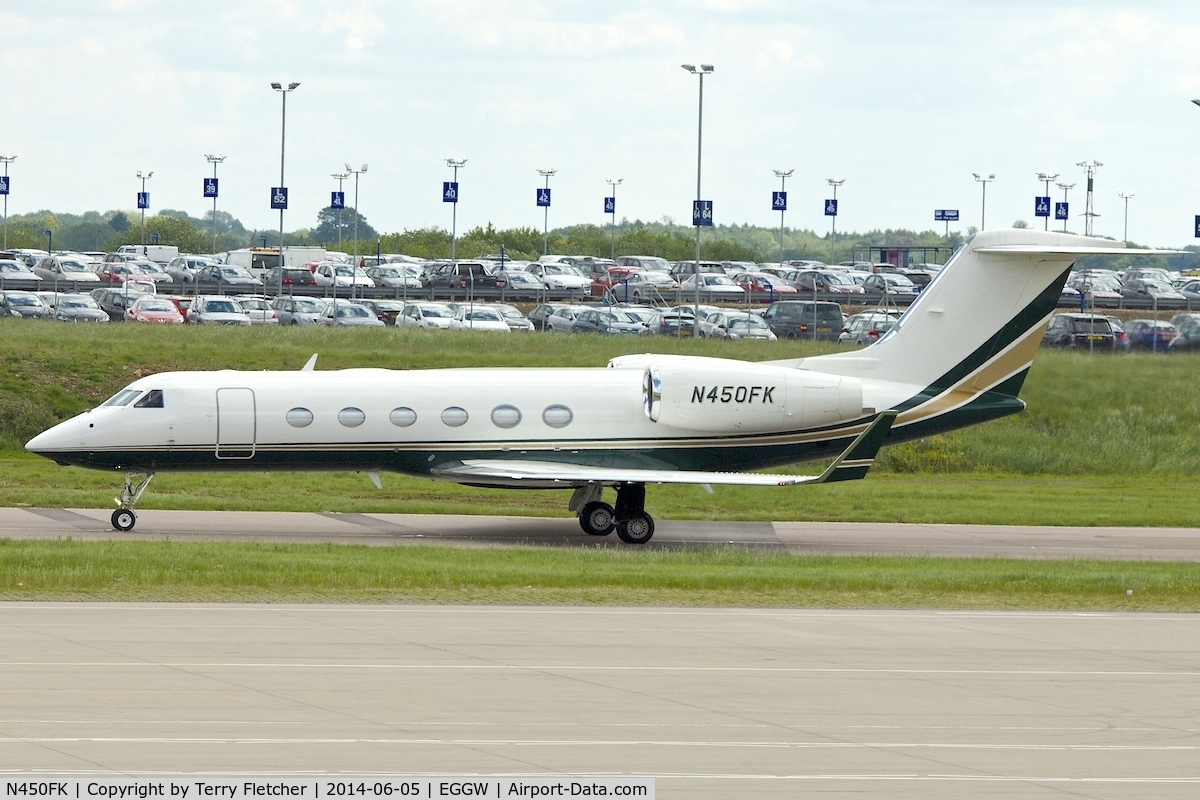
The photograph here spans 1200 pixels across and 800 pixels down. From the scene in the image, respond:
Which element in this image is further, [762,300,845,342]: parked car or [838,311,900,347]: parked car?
[762,300,845,342]: parked car

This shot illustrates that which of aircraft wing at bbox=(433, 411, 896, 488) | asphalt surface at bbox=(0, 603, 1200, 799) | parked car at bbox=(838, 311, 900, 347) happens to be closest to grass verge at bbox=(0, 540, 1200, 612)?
asphalt surface at bbox=(0, 603, 1200, 799)

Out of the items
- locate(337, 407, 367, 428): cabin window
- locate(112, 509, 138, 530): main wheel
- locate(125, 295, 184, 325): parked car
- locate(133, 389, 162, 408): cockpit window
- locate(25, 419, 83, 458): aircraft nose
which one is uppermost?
locate(125, 295, 184, 325): parked car

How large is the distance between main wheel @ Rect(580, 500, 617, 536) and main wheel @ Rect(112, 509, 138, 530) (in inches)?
319

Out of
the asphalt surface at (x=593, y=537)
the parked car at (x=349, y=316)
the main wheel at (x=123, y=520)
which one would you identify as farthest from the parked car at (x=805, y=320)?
the main wheel at (x=123, y=520)

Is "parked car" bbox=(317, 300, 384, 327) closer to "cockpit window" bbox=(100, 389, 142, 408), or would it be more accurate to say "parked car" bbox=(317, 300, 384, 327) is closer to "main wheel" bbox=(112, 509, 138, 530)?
"cockpit window" bbox=(100, 389, 142, 408)

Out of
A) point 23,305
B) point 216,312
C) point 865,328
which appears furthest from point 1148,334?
Result: point 23,305

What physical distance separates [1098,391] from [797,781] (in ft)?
96.2

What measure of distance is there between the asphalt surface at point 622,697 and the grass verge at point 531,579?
0.85 meters

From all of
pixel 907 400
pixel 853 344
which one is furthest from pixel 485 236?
pixel 907 400

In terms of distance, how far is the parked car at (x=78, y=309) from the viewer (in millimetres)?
62938

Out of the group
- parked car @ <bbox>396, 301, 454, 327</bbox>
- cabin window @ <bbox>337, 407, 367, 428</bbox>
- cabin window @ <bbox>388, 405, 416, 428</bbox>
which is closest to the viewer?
cabin window @ <bbox>337, 407, 367, 428</bbox>

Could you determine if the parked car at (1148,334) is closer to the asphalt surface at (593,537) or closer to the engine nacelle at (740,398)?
the asphalt surface at (593,537)

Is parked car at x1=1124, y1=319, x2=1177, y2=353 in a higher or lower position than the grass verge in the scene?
higher

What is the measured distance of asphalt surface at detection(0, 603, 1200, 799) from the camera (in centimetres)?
1312
